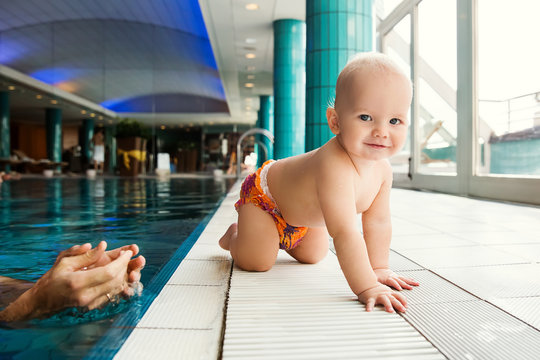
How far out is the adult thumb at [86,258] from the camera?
115 centimetres

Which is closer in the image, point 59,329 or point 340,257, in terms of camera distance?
point 59,329

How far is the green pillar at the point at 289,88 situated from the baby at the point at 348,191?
327 inches

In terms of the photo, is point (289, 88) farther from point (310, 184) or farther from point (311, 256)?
point (310, 184)

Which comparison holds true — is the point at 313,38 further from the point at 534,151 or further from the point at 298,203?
the point at 298,203

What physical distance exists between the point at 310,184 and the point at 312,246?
434 mm

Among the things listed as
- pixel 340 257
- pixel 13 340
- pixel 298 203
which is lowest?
pixel 13 340

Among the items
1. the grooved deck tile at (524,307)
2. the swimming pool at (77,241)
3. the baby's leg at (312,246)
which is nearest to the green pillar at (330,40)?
the swimming pool at (77,241)

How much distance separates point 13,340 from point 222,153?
53.1ft

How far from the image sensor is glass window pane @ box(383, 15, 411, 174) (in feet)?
25.0

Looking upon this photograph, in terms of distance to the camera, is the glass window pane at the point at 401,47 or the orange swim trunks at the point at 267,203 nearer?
the orange swim trunks at the point at 267,203

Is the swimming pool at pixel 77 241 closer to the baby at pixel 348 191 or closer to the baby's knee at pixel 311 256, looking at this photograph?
the baby at pixel 348 191

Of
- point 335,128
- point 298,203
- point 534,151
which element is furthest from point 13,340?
point 534,151

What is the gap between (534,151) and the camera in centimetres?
437

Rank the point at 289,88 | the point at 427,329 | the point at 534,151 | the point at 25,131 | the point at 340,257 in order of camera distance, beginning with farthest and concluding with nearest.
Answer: the point at 25,131, the point at 289,88, the point at 534,151, the point at 340,257, the point at 427,329
